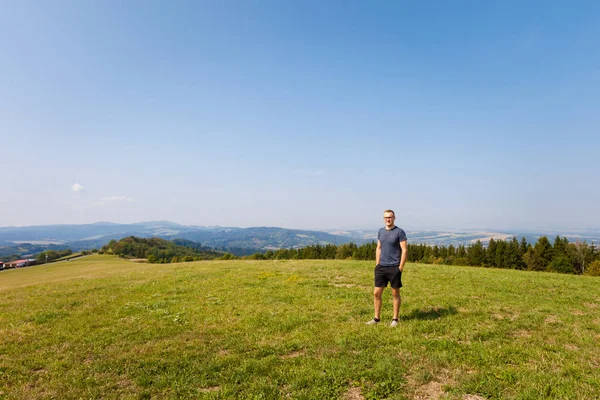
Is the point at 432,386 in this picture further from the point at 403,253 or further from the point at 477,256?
the point at 477,256

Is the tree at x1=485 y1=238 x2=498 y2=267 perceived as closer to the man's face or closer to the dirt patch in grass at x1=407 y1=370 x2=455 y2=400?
the man's face

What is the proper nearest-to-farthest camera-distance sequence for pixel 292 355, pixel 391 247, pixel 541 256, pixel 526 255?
pixel 292 355 < pixel 391 247 < pixel 541 256 < pixel 526 255

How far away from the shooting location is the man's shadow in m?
11.4

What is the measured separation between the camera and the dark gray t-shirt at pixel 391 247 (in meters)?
10.8

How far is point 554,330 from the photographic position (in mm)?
9867

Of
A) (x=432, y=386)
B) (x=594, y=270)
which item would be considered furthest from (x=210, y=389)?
(x=594, y=270)

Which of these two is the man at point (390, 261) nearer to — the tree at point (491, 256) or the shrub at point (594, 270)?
the shrub at point (594, 270)

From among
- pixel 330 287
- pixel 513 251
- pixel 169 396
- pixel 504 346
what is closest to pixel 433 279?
pixel 330 287

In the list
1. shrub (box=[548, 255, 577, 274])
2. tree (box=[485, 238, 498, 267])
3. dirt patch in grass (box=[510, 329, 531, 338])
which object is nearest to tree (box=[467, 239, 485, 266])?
tree (box=[485, 238, 498, 267])

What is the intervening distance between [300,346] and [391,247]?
4.83 metres

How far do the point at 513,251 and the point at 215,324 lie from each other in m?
102

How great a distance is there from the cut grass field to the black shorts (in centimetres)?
146

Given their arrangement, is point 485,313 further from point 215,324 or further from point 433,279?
point 215,324

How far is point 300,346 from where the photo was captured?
28.6 ft
